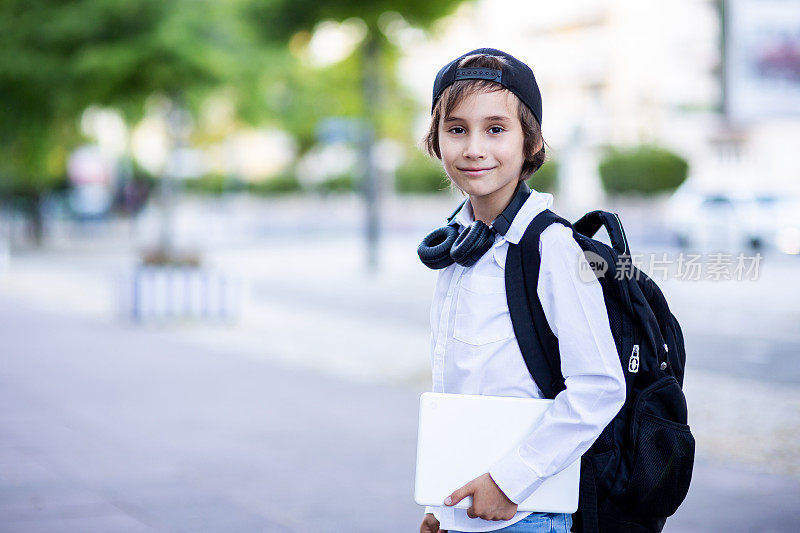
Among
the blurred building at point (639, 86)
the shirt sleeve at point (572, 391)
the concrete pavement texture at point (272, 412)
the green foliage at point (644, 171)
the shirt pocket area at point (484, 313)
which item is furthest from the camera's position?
the blurred building at point (639, 86)

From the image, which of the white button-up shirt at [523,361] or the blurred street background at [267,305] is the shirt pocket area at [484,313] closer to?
the white button-up shirt at [523,361]

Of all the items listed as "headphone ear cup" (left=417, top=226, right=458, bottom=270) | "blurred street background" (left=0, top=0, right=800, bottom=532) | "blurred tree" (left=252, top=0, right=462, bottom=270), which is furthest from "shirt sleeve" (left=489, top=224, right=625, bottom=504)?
"blurred tree" (left=252, top=0, right=462, bottom=270)

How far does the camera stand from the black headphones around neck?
2.04 m

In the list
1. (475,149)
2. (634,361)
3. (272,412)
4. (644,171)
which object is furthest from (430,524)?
(644,171)

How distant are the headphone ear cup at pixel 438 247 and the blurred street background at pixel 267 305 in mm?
566

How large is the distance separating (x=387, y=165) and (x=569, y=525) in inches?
2242

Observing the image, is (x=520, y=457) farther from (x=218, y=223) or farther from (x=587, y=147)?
(x=587, y=147)

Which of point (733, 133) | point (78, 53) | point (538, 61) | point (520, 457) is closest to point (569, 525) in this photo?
point (520, 457)

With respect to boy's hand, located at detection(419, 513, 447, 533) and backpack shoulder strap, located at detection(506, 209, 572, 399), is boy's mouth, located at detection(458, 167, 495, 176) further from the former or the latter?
boy's hand, located at detection(419, 513, 447, 533)

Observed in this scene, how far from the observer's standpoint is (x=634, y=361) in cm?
198

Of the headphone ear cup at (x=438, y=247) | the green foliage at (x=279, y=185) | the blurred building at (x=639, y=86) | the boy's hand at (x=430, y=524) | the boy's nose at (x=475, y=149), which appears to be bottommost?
the boy's hand at (x=430, y=524)

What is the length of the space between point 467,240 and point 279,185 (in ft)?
190

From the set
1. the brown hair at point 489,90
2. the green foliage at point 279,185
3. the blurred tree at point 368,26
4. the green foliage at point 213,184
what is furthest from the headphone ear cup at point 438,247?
the green foliage at point 213,184

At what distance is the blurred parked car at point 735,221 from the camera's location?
25141 mm
